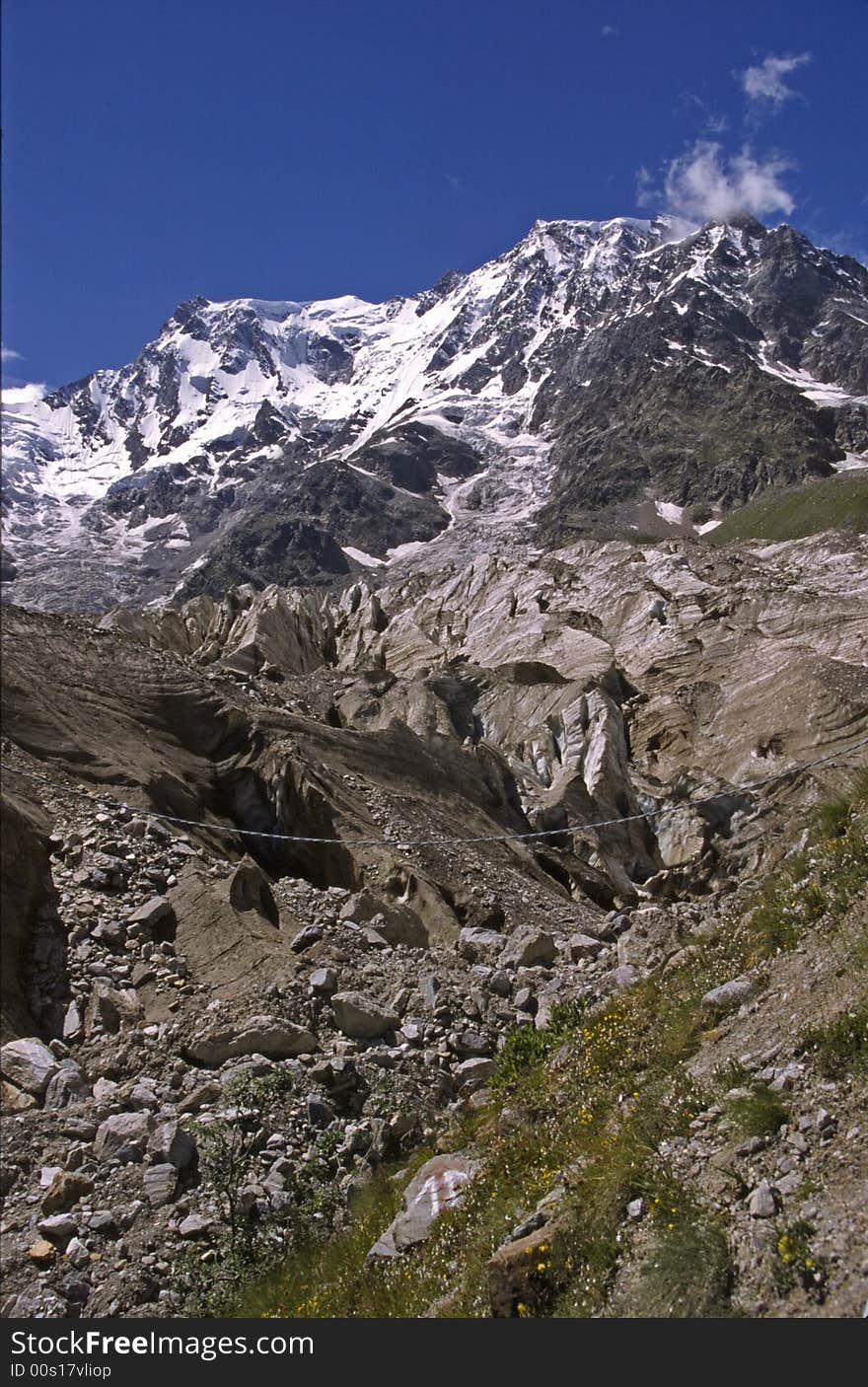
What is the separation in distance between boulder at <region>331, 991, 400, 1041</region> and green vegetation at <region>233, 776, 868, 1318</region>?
191cm

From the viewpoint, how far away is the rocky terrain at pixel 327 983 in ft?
23.7

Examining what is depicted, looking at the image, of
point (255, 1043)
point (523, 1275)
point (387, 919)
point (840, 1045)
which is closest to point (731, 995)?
point (840, 1045)

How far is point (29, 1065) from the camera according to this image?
11750mm

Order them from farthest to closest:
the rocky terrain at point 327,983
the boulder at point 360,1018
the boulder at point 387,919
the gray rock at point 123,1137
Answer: the boulder at point 387,919 → the boulder at point 360,1018 → the gray rock at point 123,1137 → the rocky terrain at point 327,983

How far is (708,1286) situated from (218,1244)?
553cm

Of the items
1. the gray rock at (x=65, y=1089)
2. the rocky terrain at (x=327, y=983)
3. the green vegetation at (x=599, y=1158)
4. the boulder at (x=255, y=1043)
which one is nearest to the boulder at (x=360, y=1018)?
the rocky terrain at (x=327, y=983)

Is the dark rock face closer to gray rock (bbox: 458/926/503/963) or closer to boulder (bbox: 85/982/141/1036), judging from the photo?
boulder (bbox: 85/982/141/1036)

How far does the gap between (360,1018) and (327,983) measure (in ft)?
3.09

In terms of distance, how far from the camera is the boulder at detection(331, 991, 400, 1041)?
12.5 metres

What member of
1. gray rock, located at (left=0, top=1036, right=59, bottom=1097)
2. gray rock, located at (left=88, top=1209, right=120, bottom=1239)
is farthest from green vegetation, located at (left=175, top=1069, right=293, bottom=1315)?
gray rock, located at (left=0, top=1036, right=59, bottom=1097)

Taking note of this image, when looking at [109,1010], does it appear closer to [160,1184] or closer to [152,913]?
[152,913]

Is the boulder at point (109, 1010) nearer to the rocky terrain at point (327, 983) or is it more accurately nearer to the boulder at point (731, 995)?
the rocky terrain at point (327, 983)

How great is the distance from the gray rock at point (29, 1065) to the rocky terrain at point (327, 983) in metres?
0.08

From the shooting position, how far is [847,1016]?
7.10m
